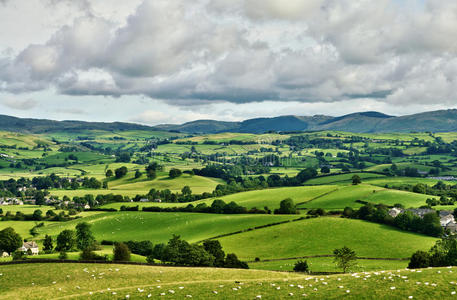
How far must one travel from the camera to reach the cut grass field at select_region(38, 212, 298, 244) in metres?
118

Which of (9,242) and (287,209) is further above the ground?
(287,209)

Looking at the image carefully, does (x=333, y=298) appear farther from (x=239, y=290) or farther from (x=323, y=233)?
(x=323, y=233)

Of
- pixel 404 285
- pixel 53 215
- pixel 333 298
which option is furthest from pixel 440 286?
pixel 53 215

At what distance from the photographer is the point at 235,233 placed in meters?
112

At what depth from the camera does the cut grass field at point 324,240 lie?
291 ft

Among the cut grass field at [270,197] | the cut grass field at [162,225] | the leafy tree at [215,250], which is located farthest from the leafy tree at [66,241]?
the cut grass field at [270,197]

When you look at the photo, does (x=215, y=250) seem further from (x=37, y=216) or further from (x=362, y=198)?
(x=37, y=216)

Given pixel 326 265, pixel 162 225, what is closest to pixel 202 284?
pixel 326 265

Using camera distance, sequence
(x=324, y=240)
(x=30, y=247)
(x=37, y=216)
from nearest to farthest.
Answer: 1. (x=324, y=240)
2. (x=30, y=247)
3. (x=37, y=216)

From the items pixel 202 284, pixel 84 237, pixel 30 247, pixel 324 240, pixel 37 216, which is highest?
pixel 202 284

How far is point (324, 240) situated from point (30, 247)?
→ 7769 cm

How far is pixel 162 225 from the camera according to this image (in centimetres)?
13100

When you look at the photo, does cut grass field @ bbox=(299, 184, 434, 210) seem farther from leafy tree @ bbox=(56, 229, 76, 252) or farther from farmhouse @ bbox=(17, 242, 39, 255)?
farmhouse @ bbox=(17, 242, 39, 255)

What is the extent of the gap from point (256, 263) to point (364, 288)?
49.4 m
